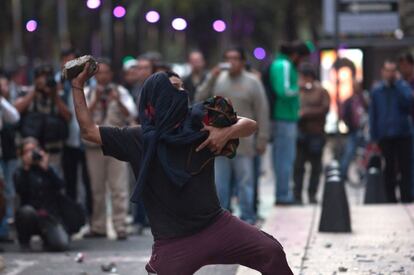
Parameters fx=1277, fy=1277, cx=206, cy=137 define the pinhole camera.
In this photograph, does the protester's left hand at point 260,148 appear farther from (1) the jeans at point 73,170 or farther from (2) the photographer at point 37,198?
(2) the photographer at point 37,198

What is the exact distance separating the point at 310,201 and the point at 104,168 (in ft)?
12.6

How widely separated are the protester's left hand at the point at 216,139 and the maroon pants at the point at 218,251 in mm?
398

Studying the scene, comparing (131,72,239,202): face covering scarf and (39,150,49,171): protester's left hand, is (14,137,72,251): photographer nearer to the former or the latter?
(39,150,49,171): protester's left hand

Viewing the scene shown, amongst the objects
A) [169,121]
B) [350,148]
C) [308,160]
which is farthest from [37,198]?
[350,148]

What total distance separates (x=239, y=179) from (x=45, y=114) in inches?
85.1

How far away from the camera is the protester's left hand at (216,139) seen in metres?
6.89

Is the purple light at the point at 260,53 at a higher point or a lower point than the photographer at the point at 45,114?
lower

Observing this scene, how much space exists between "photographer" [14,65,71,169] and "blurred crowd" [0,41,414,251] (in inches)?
0.4

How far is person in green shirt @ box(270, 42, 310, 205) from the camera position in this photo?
49.1 ft

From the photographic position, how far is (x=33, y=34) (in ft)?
188

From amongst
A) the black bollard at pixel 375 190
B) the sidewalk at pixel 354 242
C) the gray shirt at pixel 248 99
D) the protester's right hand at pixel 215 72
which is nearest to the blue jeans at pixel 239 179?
the gray shirt at pixel 248 99

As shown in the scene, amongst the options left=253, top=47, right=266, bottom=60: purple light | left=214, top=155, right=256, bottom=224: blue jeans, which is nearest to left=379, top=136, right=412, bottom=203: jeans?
left=214, top=155, right=256, bottom=224: blue jeans

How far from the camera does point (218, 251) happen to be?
22.6 ft

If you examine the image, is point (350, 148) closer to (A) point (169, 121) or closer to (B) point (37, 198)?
(B) point (37, 198)
